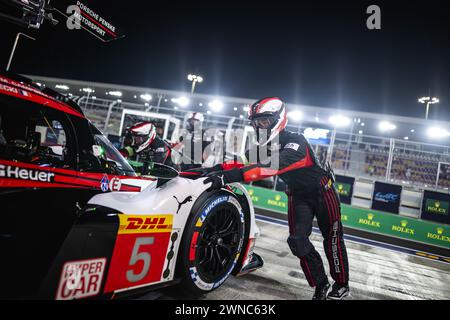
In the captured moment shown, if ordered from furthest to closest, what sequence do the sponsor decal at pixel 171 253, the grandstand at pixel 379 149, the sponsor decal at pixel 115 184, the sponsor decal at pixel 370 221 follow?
the grandstand at pixel 379 149, the sponsor decal at pixel 370 221, the sponsor decal at pixel 115 184, the sponsor decal at pixel 171 253

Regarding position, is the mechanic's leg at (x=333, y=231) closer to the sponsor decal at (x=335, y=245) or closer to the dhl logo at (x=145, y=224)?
the sponsor decal at (x=335, y=245)

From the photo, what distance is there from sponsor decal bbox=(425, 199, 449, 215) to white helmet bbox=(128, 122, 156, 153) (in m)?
8.83

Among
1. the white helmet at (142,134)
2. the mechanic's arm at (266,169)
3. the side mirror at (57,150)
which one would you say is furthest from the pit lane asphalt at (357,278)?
the white helmet at (142,134)

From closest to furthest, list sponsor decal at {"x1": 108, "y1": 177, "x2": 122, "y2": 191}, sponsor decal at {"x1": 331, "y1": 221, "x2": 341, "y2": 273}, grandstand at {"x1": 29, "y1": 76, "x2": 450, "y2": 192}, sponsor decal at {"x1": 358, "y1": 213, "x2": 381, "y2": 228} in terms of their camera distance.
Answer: sponsor decal at {"x1": 108, "y1": 177, "x2": 122, "y2": 191} → sponsor decal at {"x1": 331, "y1": 221, "x2": 341, "y2": 273} → sponsor decal at {"x1": 358, "y1": 213, "x2": 381, "y2": 228} → grandstand at {"x1": 29, "y1": 76, "x2": 450, "y2": 192}

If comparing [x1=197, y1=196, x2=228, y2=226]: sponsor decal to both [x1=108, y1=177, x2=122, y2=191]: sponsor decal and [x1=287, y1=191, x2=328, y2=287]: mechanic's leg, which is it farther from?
[x1=287, y1=191, x2=328, y2=287]: mechanic's leg

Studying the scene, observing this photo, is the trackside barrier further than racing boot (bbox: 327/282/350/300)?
Yes

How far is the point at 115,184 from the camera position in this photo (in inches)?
90.4

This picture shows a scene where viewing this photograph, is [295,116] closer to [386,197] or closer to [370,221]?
[386,197]

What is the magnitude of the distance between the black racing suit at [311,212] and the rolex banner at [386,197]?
7327 millimetres

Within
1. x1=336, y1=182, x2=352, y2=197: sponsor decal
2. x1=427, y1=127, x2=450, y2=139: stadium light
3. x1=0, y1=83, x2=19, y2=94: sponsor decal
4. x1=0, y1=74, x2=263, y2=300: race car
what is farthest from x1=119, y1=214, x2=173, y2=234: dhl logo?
x1=427, y1=127, x2=450, y2=139: stadium light

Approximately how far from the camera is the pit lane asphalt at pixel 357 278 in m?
2.93

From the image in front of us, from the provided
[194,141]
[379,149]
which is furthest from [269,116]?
[379,149]

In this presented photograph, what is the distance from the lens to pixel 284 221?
8.68 meters

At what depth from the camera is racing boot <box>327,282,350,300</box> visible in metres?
2.97
